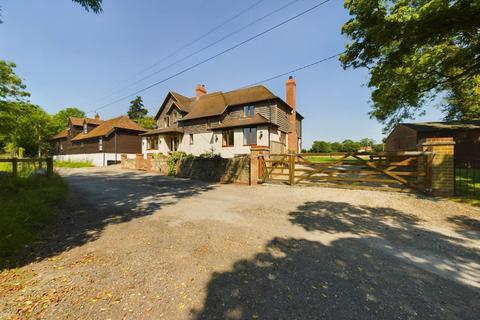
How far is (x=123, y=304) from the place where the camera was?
2.52 m

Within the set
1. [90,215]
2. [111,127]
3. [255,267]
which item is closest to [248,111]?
[90,215]

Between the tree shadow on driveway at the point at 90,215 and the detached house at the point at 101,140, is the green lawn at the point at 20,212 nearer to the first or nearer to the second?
the tree shadow on driveway at the point at 90,215

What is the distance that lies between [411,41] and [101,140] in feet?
121

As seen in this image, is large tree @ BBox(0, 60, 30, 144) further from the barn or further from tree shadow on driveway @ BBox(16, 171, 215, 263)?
the barn

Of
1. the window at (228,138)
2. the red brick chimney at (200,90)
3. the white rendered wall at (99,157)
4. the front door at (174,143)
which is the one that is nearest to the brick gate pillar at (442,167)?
the window at (228,138)

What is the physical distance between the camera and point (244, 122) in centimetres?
2180

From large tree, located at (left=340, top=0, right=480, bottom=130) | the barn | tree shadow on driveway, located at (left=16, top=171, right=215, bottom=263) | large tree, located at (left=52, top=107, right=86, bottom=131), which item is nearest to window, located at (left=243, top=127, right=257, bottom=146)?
large tree, located at (left=340, top=0, right=480, bottom=130)

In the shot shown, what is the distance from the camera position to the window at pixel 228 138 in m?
22.8

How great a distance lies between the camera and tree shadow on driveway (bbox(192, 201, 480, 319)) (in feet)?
7.76

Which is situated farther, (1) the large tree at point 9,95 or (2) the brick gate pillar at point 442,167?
(1) the large tree at point 9,95

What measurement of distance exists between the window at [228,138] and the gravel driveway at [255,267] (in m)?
17.0

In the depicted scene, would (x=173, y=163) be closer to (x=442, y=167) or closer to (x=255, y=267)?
(x=255, y=267)

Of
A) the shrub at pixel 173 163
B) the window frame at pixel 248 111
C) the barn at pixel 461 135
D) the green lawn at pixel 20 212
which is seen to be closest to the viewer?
the green lawn at pixel 20 212

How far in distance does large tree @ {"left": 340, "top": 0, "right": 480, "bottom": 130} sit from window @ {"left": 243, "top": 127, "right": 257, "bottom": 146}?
11.0m
